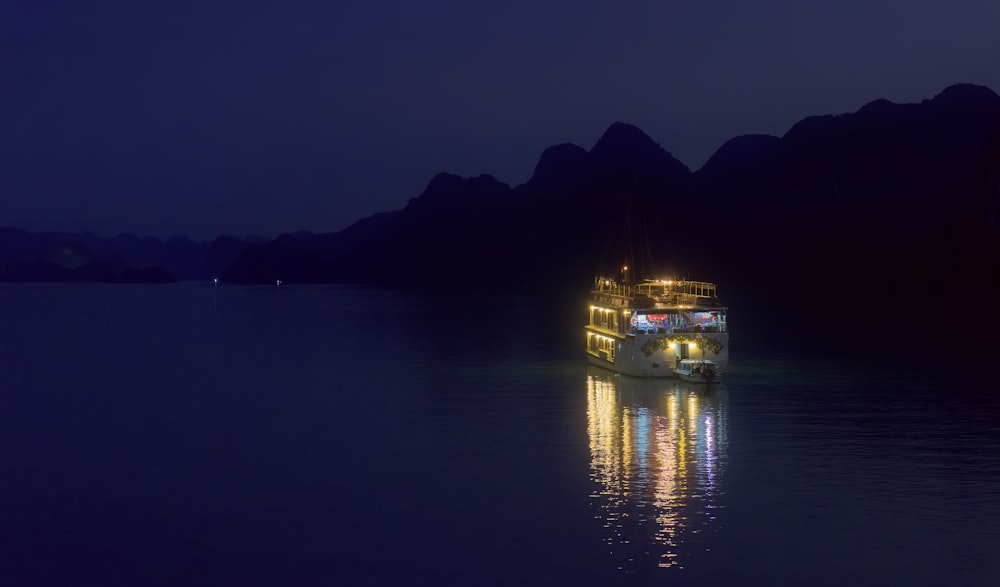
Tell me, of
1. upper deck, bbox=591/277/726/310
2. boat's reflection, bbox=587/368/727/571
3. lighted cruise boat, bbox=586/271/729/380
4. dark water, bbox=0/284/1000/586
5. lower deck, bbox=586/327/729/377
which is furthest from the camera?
lower deck, bbox=586/327/729/377

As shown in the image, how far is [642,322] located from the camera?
91562mm

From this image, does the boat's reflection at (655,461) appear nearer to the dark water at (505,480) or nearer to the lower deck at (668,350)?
the dark water at (505,480)

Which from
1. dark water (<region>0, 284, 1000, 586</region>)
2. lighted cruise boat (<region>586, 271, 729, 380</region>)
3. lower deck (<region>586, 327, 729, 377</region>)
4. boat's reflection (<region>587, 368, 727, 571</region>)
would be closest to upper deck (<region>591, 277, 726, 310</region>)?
lighted cruise boat (<region>586, 271, 729, 380</region>)

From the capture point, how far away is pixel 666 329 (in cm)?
9169

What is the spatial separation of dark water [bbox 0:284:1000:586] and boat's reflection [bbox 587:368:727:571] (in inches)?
7.9

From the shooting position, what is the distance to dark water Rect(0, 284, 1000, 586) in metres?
40.0

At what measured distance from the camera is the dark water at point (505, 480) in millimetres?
40000

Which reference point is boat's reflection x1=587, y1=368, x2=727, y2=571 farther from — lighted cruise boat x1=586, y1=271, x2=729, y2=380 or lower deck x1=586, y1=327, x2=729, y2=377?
lighted cruise boat x1=586, y1=271, x2=729, y2=380

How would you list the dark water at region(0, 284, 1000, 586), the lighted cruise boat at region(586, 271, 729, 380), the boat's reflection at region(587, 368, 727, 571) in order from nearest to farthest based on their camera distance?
the dark water at region(0, 284, 1000, 586)
the boat's reflection at region(587, 368, 727, 571)
the lighted cruise boat at region(586, 271, 729, 380)

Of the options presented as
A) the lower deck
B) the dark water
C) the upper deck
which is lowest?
the dark water

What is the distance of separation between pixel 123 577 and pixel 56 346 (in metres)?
129

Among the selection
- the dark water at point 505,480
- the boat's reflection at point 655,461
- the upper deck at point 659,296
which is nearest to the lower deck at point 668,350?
the boat's reflection at point 655,461

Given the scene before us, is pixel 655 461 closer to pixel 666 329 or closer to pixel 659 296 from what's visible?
pixel 666 329

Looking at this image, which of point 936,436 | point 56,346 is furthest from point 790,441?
point 56,346
